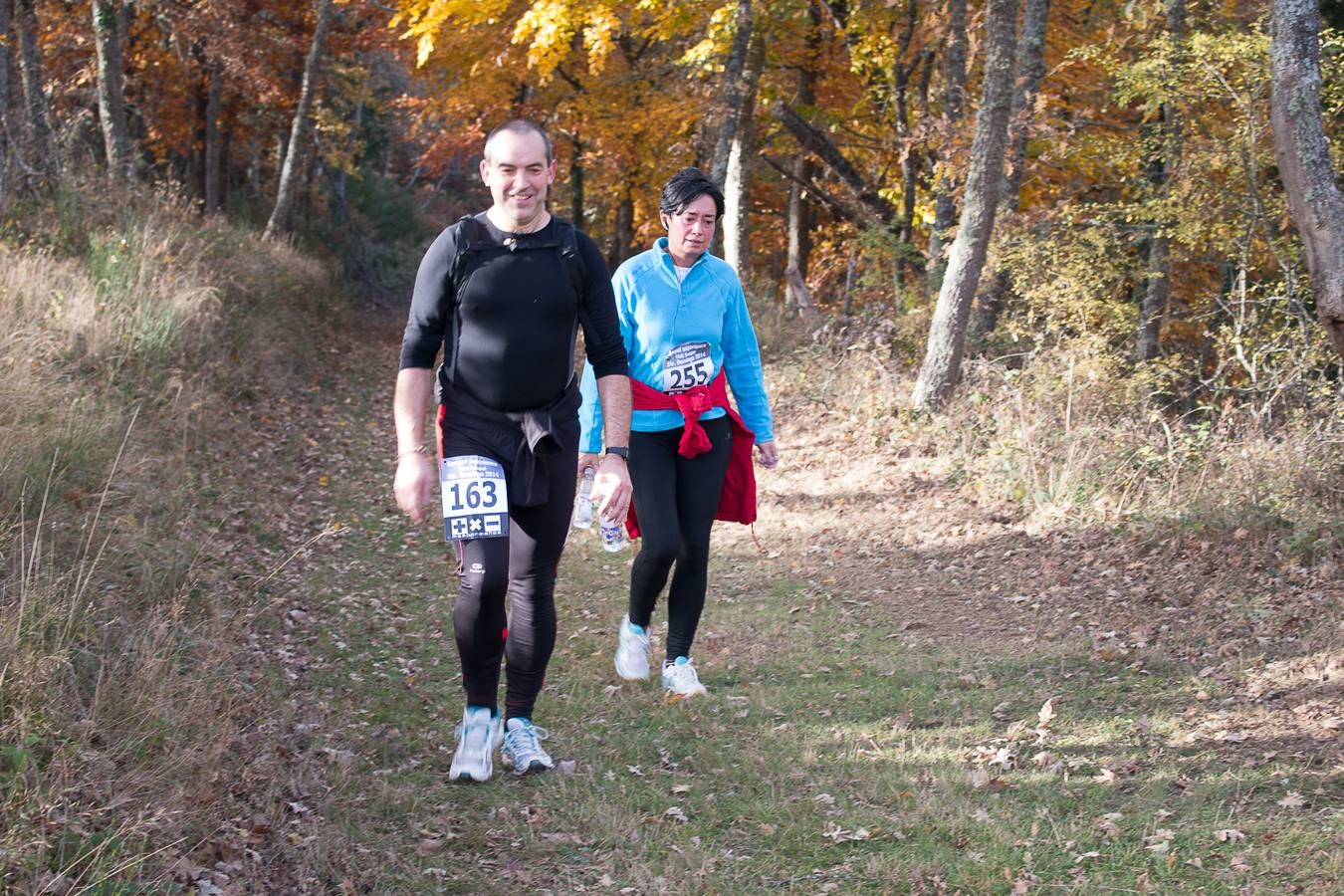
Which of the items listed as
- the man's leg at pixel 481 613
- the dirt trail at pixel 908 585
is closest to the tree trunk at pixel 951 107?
the dirt trail at pixel 908 585

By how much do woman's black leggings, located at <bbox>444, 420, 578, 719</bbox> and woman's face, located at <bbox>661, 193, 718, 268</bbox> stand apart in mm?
1314

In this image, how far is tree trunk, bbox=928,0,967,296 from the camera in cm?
1441

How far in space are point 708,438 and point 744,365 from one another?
1.40 ft

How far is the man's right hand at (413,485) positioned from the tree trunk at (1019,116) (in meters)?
9.35

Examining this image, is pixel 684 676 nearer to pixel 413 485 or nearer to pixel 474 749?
pixel 474 749

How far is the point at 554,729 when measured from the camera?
17.6ft

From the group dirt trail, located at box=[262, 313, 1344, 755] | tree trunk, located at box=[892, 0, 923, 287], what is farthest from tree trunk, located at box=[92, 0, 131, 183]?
tree trunk, located at box=[892, 0, 923, 287]

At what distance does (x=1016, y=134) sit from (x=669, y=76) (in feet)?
28.6

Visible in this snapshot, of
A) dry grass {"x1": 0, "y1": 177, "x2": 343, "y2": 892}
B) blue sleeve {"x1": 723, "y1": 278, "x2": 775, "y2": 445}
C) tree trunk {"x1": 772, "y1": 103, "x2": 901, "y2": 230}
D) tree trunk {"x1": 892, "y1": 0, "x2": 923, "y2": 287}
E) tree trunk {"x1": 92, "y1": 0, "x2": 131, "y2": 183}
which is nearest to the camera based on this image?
dry grass {"x1": 0, "y1": 177, "x2": 343, "y2": 892}

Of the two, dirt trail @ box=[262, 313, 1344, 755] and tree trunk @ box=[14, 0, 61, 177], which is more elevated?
tree trunk @ box=[14, 0, 61, 177]

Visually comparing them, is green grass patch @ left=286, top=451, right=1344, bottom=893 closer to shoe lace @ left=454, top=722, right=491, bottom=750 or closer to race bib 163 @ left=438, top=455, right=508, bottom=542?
shoe lace @ left=454, top=722, right=491, bottom=750

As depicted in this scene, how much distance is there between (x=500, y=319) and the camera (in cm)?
430

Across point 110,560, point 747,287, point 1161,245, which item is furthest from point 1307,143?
point 747,287

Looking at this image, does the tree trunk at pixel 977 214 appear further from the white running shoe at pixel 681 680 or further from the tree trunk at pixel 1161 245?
the white running shoe at pixel 681 680
